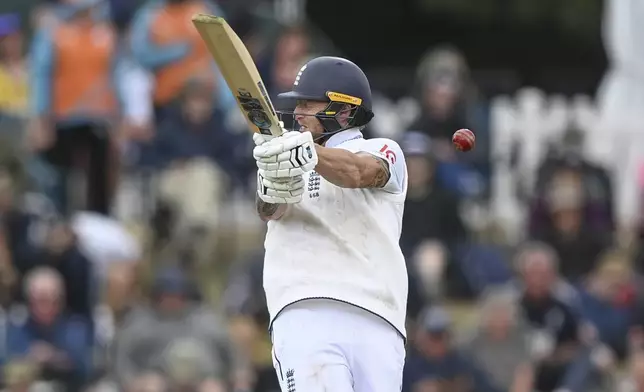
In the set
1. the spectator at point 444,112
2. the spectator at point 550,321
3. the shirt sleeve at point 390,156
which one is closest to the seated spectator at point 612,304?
the spectator at point 550,321

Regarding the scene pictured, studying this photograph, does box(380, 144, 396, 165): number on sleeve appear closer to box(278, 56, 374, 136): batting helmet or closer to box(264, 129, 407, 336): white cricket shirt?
box(264, 129, 407, 336): white cricket shirt

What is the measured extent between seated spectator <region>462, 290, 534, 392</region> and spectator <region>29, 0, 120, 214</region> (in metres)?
3.85

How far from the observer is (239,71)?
8.59 metres

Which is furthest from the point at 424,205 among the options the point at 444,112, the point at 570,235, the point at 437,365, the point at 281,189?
the point at 281,189

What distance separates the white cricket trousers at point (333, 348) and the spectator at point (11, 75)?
25.1 ft

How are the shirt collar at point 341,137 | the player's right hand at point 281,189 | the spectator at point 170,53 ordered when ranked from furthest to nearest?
the spectator at point 170,53 → the shirt collar at point 341,137 → the player's right hand at point 281,189

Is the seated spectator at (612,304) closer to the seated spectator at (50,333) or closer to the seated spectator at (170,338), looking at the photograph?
the seated spectator at (170,338)

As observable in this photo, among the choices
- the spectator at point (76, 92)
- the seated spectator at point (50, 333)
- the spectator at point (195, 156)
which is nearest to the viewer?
the seated spectator at point (50, 333)

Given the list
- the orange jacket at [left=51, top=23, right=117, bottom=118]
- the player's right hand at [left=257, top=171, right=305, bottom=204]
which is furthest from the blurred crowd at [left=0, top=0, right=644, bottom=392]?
the player's right hand at [left=257, top=171, right=305, bottom=204]

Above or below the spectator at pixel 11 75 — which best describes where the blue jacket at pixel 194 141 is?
below

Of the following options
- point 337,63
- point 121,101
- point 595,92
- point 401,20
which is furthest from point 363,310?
point 401,20

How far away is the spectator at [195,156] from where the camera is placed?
52.4 ft

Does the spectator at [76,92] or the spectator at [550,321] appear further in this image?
the spectator at [76,92]

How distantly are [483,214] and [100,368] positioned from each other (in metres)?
4.19
